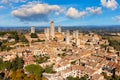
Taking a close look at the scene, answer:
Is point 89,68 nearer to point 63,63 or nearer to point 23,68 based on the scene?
point 63,63

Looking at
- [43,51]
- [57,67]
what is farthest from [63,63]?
[43,51]

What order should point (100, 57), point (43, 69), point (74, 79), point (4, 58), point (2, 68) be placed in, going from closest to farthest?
point (74, 79)
point (43, 69)
point (2, 68)
point (4, 58)
point (100, 57)

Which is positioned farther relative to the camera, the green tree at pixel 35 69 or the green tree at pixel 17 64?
the green tree at pixel 17 64

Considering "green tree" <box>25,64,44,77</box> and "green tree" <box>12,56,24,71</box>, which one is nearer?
"green tree" <box>25,64,44,77</box>

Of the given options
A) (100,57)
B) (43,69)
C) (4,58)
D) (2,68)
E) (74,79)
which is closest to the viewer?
(74,79)

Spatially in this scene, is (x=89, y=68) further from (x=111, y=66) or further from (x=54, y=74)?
Result: (x=54, y=74)

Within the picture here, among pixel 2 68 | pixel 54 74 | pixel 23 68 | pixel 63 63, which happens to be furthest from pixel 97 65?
pixel 2 68

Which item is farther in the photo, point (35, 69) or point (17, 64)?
point (17, 64)

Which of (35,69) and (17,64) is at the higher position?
(17,64)

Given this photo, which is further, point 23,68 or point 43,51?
point 43,51
